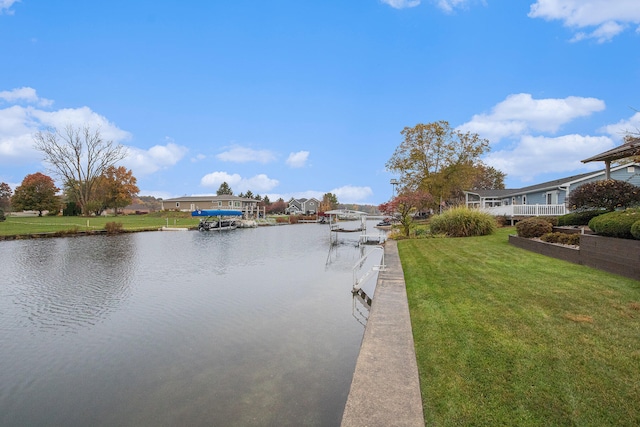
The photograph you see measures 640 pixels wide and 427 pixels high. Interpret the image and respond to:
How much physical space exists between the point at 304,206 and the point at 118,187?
49.5 m

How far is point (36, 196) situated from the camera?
181ft

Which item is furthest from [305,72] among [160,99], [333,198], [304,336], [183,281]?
[333,198]

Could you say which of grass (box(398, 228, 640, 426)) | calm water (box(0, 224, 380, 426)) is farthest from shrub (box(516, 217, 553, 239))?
calm water (box(0, 224, 380, 426))

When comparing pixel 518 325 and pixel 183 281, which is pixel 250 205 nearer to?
pixel 183 281

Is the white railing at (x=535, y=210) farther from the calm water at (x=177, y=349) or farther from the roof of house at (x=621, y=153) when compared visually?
the calm water at (x=177, y=349)

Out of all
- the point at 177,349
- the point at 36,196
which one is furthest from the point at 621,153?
the point at 36,196

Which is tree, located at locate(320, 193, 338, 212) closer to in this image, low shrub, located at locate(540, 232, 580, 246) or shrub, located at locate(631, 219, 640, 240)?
low shrub, located at locate(540, 232, 580, 246)

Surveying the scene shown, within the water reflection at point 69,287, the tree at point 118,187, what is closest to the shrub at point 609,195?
the water reflection at point 69,287

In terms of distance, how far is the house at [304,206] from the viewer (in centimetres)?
9744

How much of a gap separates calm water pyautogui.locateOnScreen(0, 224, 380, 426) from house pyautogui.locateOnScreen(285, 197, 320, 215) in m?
85.8

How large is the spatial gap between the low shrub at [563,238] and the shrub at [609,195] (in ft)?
7.27

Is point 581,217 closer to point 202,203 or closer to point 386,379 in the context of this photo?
point 386,379

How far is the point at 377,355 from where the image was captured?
4156 millimetres

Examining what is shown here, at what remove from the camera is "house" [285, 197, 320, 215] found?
3836 inches
